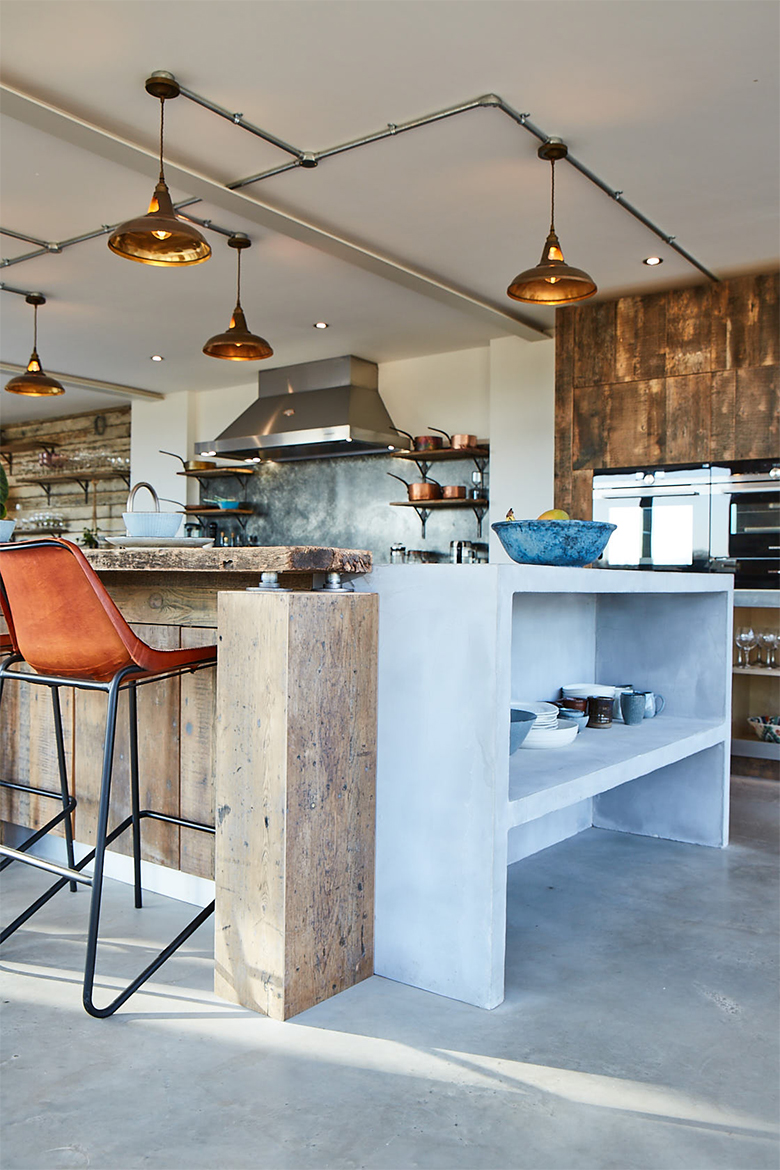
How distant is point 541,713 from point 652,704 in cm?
68

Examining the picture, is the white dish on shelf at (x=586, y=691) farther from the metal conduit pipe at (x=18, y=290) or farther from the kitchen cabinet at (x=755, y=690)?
the metal conduit pipe at (x=18, y=290)

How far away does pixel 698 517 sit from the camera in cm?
498

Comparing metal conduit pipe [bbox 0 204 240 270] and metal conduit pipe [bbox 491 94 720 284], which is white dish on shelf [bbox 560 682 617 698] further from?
metal conduit pipe [bbox 0 204 240 270]

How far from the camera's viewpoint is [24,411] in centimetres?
960

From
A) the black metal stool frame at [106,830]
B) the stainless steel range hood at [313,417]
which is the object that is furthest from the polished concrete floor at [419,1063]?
the stainless steel range hood at [313,417]

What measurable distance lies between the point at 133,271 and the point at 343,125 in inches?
80.9

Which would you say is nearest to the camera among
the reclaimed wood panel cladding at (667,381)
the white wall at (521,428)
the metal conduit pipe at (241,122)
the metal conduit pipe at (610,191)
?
the metal conduit pipe at (241,122)

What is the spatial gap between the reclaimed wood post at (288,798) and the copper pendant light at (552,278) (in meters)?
1.95

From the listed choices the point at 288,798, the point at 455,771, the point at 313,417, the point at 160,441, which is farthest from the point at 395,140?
the point at 160,441

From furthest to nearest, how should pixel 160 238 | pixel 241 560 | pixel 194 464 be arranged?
pixel 194 464
pixel 160 238
pixel 241 560

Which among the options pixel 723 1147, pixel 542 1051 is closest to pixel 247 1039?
pixel 542 1051

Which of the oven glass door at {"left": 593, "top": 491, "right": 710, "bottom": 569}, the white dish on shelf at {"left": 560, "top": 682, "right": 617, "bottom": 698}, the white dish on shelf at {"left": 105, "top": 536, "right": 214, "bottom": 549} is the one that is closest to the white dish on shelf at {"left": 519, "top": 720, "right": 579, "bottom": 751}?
the white dish on shelf at {"left": 560, "top": 682, "right": 617, "bottom": 698}

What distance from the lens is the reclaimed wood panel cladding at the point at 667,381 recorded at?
15.5 feet

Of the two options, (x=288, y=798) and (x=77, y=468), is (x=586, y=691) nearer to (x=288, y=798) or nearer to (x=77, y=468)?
(x=288, y=798)
